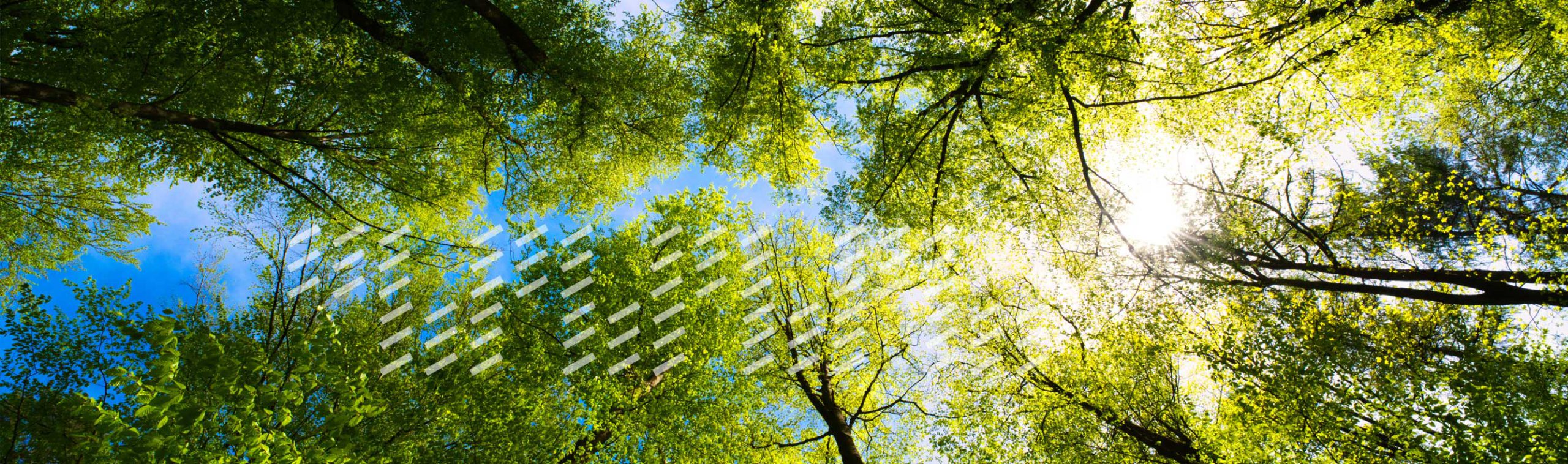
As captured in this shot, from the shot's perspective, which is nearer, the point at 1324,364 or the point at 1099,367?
the point at 1324,364

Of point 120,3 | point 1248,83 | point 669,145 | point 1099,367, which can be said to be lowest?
point 1099,367

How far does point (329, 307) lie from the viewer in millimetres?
16266

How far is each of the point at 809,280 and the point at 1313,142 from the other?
Result: 1212 cm

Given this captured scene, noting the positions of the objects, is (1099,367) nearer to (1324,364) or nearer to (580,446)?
(1324,364)

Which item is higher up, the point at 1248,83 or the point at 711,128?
the point at 711,128

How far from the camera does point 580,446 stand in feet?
38.1

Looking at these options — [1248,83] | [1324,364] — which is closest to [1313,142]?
[1248,83]

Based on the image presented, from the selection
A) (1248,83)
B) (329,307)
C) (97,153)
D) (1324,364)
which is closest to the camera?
(1248,83)

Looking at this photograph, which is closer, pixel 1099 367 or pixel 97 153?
pixel 97 153

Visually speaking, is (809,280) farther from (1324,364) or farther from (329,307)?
(329,307)

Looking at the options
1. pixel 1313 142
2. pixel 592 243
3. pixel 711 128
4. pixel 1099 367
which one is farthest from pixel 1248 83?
pixel 592 243

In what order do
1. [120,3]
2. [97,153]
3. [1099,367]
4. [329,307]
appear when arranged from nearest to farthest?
[120,3] < [97,153] < [1099,367] < [329,307]

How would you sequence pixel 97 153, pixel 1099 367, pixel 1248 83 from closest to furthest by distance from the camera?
pixel 1248 83 → pixel 97 153 → pixel 1099 367

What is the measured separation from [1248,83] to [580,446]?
15.1m
